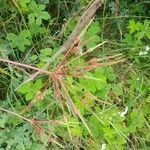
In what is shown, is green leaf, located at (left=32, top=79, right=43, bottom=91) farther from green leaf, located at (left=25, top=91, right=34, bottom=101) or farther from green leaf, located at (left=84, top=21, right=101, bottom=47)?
green leaf, located at (left=84, top=21, right=101, bottom=47)

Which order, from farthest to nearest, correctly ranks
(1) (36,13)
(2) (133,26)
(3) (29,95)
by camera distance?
1. (2) (133,26)
2. (1) (36,13)
3. (3) (29,95)

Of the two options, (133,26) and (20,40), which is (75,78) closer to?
(20,40)

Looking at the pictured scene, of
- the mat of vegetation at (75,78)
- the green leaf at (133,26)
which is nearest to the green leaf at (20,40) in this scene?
the mat of vegetation at (75,78)

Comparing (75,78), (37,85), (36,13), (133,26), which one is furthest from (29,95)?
(133,26)

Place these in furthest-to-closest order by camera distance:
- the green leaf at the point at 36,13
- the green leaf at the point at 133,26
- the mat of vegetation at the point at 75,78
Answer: the green leaf at the point at 133,26, the green leaf at the point at 36,13, the mat of vegetation at the point at 75,78

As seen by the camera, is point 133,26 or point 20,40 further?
point 133,26

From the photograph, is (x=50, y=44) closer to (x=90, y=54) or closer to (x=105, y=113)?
(x=90, y=54)

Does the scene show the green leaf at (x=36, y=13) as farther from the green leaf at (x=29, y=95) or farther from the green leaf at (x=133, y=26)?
the green leaf at (x=133, y=26)

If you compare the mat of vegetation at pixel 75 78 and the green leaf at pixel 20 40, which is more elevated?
the green leaf at pixel 20 40
